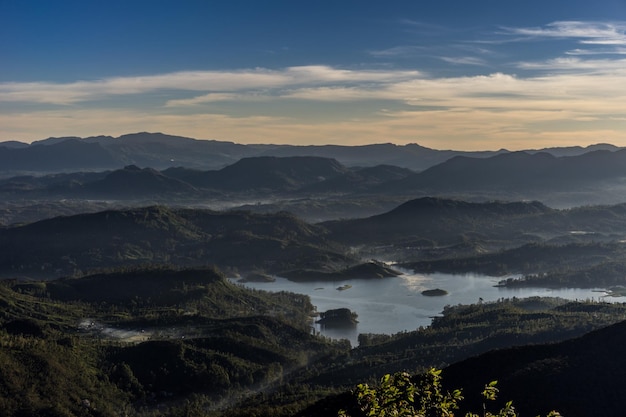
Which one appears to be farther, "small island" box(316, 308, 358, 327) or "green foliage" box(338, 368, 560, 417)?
"small island" box(316, 308, 358, 327)

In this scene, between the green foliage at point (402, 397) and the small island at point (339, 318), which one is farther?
the small island at point (339, 318)

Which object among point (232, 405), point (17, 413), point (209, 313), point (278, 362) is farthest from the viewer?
point (209, 313)

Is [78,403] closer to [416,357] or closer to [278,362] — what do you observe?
[278,362]

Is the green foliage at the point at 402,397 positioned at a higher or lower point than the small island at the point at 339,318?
higher

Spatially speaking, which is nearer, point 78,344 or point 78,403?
point 78,403

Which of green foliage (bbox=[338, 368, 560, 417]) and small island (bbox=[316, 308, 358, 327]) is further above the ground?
green foliage (bbox=[338, 368, 560, 417])

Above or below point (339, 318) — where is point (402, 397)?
above

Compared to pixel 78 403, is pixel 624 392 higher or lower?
higher

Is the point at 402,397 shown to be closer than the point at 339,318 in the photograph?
Yes

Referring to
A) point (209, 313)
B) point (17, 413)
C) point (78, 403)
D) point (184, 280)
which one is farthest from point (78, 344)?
point (184, 280)

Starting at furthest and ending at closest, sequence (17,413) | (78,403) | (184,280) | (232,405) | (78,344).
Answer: (184,280)
(78,344)
(232,405)
(78,403)
(17,413)
